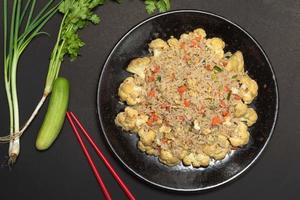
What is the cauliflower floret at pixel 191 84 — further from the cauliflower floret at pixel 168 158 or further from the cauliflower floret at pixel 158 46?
the cauliflower floret at pixel 168 158

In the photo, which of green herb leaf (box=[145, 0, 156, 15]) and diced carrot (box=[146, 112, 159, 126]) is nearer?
diced carrot (box=[146, 112, 159, 126])

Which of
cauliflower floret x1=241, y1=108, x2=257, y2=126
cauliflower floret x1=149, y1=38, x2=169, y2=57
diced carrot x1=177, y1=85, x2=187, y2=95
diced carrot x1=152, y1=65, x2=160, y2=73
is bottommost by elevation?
cauliflower floret x1=241, y1=108, x2=257, y2=126

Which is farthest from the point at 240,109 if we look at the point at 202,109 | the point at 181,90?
the point at 181,90

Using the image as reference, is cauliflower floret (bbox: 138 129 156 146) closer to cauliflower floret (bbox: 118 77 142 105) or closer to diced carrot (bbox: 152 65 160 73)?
cauliflower floret (bbox: 118 77 142 105)

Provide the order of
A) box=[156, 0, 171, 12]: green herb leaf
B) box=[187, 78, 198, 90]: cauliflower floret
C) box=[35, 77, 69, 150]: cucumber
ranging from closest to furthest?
box=[187, 78, 198, 90]: cauliflower floret
box=[35, 77, 69, 150]: cucumber
box=[156, 0, 171, 12]: green herb leaf

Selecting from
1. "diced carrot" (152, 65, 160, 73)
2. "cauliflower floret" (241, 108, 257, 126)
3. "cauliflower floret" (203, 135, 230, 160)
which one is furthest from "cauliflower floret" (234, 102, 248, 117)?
"diced carrot" (152, 65, 160, 73)

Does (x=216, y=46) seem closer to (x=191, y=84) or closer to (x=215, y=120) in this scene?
(x=191, y=84)
